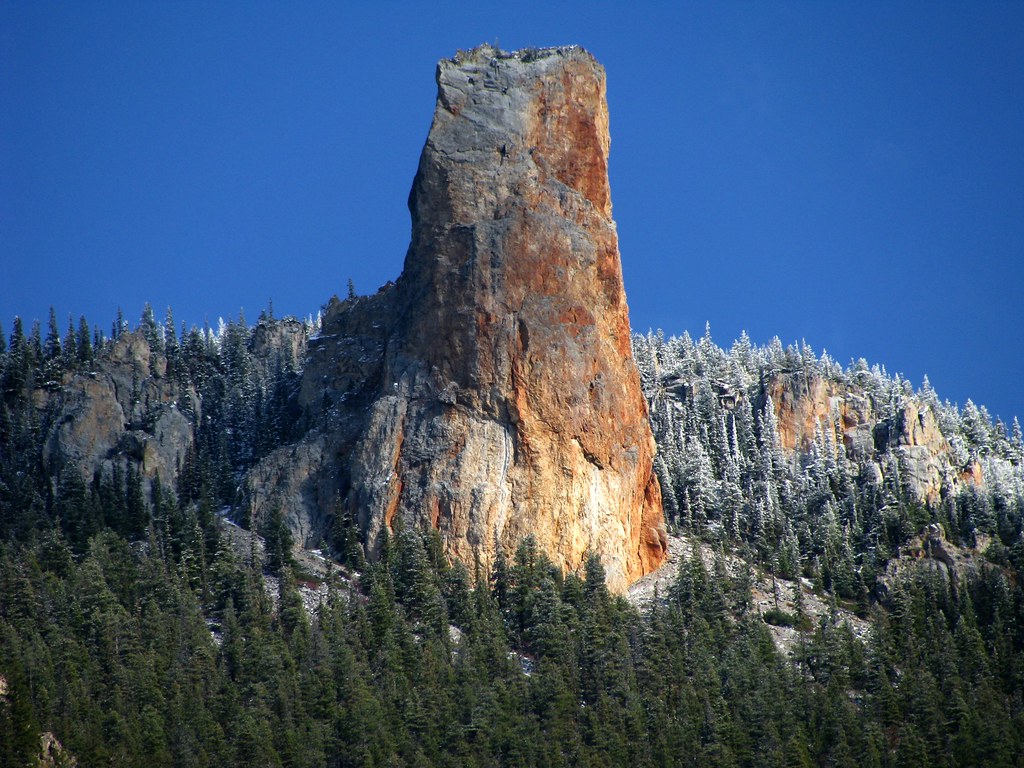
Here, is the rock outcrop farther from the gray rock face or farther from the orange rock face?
the gray rock face

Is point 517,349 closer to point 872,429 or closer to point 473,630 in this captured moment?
point 473,630

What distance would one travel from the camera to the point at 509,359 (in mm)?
143750

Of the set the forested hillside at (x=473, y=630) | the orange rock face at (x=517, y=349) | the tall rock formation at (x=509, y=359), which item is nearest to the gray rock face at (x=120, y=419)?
the forested hillside at (x=473, y=630)

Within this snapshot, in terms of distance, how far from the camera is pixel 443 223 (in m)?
150

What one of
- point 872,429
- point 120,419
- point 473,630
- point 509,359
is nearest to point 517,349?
point 509,359

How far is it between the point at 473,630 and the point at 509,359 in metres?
26.4

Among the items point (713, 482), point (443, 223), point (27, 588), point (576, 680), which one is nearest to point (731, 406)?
point (713, 482)

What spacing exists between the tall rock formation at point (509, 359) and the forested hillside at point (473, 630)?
4.88 m

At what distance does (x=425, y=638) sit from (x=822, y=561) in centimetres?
4301

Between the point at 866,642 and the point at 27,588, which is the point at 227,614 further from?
the point at 866,642

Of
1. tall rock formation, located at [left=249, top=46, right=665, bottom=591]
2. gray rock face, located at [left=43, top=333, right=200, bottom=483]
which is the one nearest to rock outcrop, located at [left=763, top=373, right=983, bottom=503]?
tall rock formation, located at [left=249, top=46, right=665, bottom=591]

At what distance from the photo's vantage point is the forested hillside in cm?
11256

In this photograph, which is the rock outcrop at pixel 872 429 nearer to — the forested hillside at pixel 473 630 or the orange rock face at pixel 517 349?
the forested hillside at pixel 473 630

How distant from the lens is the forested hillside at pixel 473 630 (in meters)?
113
